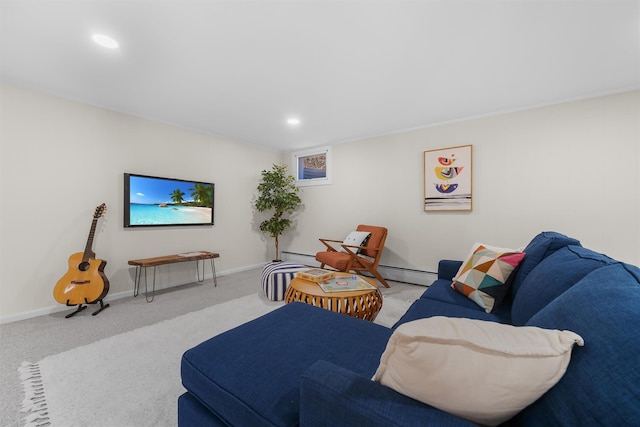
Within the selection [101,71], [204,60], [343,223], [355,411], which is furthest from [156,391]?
[343,223]

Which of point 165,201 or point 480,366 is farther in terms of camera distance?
point 165,201

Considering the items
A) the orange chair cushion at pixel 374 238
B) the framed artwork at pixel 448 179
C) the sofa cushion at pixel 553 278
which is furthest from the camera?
the orange chair cushion at pixel 374 238

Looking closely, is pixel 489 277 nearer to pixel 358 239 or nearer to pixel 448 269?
pixel 448 269

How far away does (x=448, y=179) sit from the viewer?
3.74m

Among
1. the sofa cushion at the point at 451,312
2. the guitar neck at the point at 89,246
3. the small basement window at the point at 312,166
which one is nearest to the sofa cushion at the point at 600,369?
the sofa cushion at the point at 451,312

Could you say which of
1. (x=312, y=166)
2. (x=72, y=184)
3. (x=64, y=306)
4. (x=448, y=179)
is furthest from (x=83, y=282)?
(x=448, y=179)

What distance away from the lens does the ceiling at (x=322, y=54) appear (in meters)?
1.74

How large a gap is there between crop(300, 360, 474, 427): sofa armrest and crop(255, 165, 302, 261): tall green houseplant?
4.29m

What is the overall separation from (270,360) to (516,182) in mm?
3640

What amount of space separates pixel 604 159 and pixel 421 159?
6.37 ft

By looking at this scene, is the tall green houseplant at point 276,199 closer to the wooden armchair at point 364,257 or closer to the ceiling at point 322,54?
the wooden armchair at point 364,257

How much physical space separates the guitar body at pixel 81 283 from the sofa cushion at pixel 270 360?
2.44m

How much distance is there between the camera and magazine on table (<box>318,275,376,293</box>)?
7.37ft

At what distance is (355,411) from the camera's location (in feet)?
2.18
